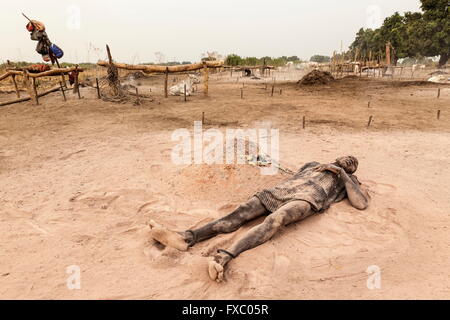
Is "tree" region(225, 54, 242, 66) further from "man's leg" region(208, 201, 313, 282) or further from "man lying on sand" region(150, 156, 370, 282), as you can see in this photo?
"man's leg" region(208, 201, 313, 282)

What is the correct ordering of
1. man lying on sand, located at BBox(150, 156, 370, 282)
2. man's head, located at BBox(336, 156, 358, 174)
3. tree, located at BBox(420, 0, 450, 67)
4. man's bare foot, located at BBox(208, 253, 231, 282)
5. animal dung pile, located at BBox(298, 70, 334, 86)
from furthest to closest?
tree, located at BBox(420, 0, 450, 67), animal dung pile, located at BBox(298, 70, 334, 86), man's head, located at BBox(336, 156, 358, 174), man lying on sand, located at BBox(150, 156, 370, 282), man's bare foot, located at BBox(208, 253, 231, 282)

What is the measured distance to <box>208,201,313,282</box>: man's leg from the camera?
2.32 m

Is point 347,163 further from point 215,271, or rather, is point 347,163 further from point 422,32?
point 422,32

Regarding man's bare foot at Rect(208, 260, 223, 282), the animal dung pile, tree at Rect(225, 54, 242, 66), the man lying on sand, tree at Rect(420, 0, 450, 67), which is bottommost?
man's bare foot at Rect(208, 260, 223, 282)

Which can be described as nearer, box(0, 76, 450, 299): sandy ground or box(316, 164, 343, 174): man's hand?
box(0, 76, 450, 299): sandy ground

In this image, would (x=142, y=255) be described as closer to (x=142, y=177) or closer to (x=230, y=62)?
(x=142, y=177)

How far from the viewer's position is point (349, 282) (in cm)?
236

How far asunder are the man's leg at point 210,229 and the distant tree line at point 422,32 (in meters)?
28.5

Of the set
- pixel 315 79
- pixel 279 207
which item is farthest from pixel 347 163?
pixel 315 79

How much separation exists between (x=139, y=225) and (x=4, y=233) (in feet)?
4.33

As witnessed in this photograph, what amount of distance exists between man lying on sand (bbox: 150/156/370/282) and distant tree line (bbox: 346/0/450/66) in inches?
1085

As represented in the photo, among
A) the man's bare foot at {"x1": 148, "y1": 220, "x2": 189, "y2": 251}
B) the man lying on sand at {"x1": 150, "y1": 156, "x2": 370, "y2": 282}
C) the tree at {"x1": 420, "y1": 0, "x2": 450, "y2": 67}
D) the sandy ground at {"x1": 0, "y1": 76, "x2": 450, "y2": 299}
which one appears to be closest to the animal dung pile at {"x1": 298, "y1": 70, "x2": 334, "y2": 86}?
the sandy ground at {"x1": 0, "y1": 76, "x2": 450, "y2": 299}

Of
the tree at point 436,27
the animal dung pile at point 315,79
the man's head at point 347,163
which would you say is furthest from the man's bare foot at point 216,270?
the tree at point 436,27

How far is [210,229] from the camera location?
9.57ft
